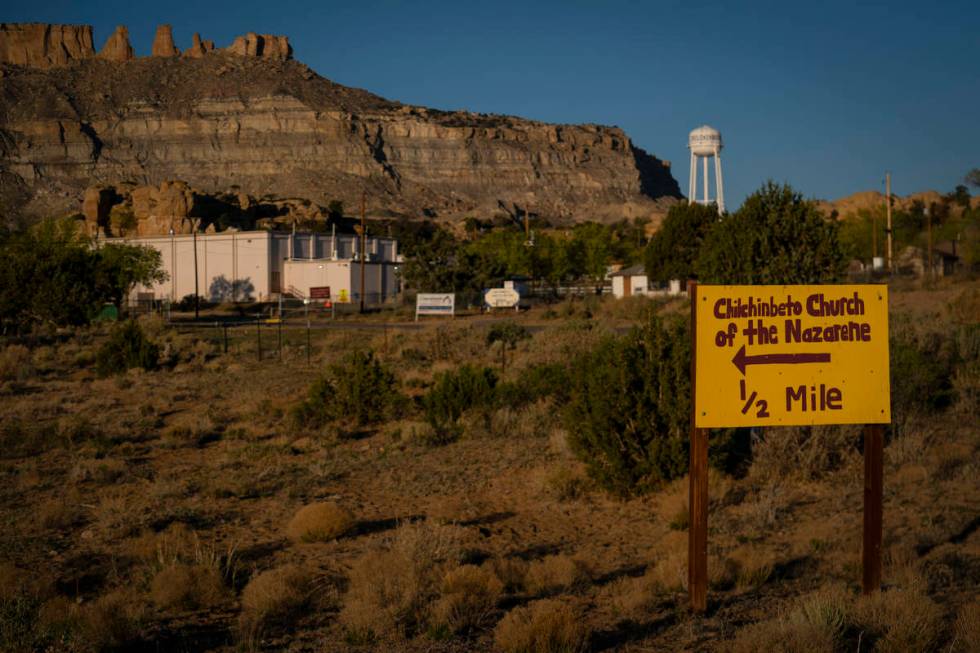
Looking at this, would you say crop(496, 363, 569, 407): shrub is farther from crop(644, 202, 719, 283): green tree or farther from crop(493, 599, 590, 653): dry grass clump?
crop(644, 202, 719, 283): green tree

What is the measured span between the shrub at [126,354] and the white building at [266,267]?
3815cm

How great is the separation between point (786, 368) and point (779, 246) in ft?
28.5

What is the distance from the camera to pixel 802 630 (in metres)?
5.91

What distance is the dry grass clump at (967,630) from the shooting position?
595cm

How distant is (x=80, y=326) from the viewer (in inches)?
1726

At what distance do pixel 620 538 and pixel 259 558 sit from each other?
383 cm

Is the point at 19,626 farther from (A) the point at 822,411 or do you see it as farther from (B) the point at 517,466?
(B) the point at 517,466

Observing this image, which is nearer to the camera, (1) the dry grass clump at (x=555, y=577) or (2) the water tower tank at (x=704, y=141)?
(1) the dry grass clump at (x=555, y=577)

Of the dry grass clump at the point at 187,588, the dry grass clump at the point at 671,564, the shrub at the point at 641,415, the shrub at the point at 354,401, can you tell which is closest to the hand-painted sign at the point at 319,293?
the shrub at the point at 354,401

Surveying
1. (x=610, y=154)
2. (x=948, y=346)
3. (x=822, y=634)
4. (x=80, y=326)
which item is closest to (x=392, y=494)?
(x=822, y=634)

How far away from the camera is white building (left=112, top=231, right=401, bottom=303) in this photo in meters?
70.9

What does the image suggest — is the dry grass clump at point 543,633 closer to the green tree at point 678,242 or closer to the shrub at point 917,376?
the shrub at point 917,376

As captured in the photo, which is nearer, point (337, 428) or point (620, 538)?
point (620, 538)

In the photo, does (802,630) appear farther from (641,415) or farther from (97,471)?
(97,471)
